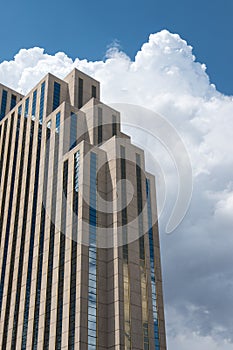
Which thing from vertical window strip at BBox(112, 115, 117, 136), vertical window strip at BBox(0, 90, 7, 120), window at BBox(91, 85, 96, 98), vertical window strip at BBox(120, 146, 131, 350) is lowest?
vertical window strip at BBox(120, 146, 131, 350)

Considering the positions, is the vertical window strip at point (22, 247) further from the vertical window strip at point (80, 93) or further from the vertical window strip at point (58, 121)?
the vertical window strip at point (80, 93)

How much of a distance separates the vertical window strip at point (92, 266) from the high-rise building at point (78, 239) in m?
0.16

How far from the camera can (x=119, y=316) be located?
66.8m

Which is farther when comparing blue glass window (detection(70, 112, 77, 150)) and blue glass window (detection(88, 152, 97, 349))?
blue glass window (detection(70, 112, 77, 150))

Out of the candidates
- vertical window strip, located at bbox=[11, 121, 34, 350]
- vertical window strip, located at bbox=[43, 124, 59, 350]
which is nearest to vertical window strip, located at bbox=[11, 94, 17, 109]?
vertical window strip, located at bbox=[11, 121, 34, 350]

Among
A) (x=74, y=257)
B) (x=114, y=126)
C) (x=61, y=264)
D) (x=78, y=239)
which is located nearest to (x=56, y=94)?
(x=114, y=126)

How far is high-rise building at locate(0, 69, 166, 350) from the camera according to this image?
223ft

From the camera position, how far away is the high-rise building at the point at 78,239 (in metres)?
67.9

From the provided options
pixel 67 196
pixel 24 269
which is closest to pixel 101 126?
pixel 67 196

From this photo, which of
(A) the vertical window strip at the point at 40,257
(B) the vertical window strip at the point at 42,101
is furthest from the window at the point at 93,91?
(A) the vertical window strip at the point at 40,257

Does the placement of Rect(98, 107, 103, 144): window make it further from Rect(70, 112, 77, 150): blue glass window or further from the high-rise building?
Rect(70, 112, 77, 150): blue glass window

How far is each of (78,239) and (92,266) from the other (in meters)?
5.02

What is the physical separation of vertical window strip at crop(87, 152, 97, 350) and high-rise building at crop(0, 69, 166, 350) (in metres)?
0.16

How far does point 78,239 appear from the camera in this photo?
71688mm
